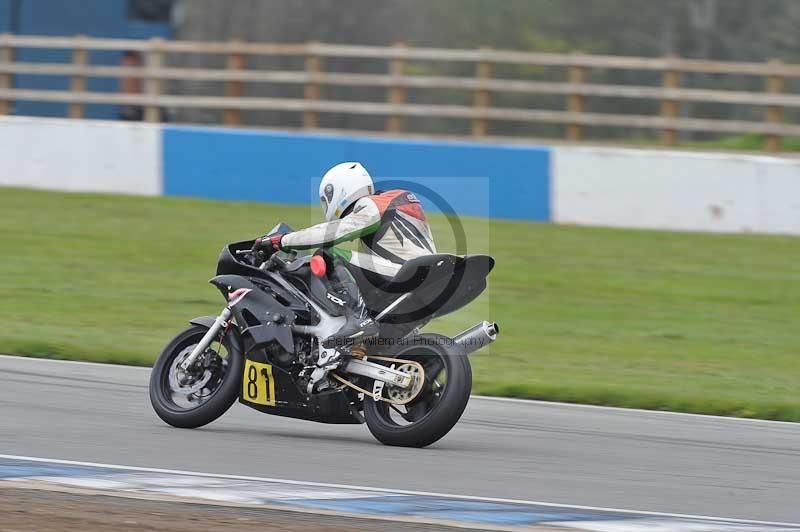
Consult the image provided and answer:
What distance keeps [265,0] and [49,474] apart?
88.6 ft

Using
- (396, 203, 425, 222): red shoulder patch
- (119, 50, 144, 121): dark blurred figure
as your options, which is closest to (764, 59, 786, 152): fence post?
(119, 50, 144, 121): dark blurred figure

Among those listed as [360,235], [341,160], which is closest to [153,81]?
[341,160]

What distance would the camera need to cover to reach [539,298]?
1446cm

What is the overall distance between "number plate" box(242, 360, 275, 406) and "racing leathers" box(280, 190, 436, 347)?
419 millimetres

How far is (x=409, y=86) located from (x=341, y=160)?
2.62 meters

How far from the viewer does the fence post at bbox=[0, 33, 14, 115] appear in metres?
22.9

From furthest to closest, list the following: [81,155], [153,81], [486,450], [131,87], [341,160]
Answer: [131,87]
[153,81]
[81,155]
[341,160]
[486,450]

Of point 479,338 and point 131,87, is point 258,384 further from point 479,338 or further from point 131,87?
point 131,87

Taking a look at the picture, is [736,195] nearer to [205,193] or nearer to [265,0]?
[205,193]

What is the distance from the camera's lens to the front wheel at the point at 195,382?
316 inches

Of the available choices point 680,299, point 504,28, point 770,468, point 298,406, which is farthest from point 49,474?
point 504,28

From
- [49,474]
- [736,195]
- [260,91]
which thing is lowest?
[49,474]

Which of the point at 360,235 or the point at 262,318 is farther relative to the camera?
the point at 262,318

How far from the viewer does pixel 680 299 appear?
1457cm
